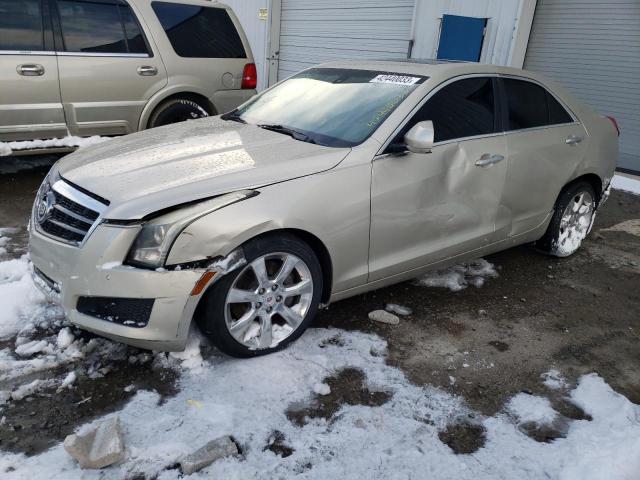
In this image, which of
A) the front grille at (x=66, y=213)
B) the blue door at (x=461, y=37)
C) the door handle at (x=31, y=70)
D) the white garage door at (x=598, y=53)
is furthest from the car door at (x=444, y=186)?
the white garage door at (x=598, y=53)

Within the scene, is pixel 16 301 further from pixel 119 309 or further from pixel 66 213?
pixel 119 309

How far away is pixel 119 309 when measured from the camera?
2619mm

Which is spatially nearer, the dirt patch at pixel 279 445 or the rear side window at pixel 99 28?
the dirt patch at pixel 279 445

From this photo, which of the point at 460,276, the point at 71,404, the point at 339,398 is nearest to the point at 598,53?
the point at 460,276

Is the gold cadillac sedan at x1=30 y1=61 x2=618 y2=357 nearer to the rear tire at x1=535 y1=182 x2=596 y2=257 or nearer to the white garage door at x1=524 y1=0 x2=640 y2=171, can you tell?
the rear tire at x1=535 y1=182 x2=596 y2=257

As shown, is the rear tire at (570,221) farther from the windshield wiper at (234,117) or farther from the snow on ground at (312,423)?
the windshield wiper at (234,117)

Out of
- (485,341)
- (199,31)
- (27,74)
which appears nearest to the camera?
(485,341)

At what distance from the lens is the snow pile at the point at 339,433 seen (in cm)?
230

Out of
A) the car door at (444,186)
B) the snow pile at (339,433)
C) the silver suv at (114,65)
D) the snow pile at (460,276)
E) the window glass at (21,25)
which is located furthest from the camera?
the silver suv at (114,65)

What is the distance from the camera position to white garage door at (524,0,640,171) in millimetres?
7680

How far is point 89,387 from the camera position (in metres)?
2.74

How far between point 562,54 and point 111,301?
26.0ft

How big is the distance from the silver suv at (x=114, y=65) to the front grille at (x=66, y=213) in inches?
112

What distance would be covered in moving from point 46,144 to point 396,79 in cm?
375
